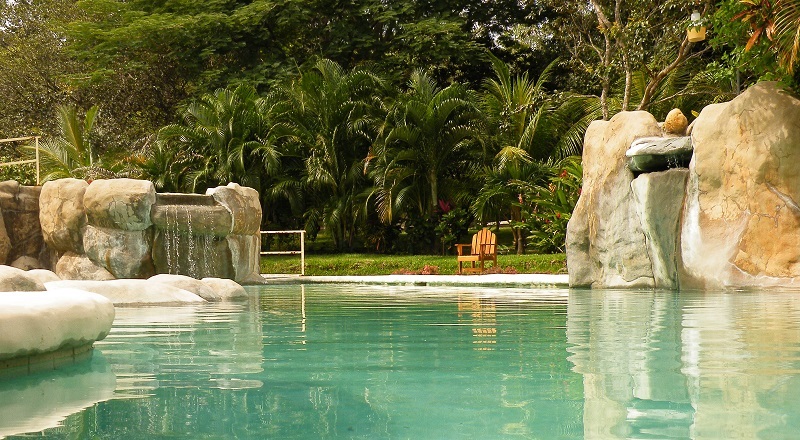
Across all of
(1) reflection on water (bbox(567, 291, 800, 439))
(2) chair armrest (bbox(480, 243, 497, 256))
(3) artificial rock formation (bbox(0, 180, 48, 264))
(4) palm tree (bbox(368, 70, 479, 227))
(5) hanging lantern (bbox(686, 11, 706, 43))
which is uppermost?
(5) hanging lantern (bbox(686, 11, 706, 43))

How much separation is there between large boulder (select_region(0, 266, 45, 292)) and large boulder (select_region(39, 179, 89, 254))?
1069cm

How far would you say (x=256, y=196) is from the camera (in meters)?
18.4

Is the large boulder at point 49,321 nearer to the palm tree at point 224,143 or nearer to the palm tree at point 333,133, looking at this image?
the palm tree at point 333,133

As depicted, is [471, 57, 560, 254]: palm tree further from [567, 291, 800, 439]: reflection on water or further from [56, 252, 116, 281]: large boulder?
[567, 291, 800, 439]: reflection on water

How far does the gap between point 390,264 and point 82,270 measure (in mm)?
6665

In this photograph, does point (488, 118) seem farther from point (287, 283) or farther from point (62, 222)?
point (62, 222)

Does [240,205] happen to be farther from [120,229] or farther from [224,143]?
[224,143]

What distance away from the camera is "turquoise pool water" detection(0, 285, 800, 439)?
3008mm

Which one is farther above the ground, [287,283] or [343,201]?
[343,201]

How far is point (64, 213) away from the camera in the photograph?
16797 mm

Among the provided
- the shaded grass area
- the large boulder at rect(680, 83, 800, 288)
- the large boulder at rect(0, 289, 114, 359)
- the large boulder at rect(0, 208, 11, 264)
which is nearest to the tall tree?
the shaded grass area

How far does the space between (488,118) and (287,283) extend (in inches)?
291

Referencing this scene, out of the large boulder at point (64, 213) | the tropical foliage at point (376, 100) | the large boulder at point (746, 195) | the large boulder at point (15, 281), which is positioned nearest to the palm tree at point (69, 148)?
the tropical foliage at point (376, 100)

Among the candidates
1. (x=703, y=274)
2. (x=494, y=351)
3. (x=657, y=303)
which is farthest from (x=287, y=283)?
(x=494, y=351)
